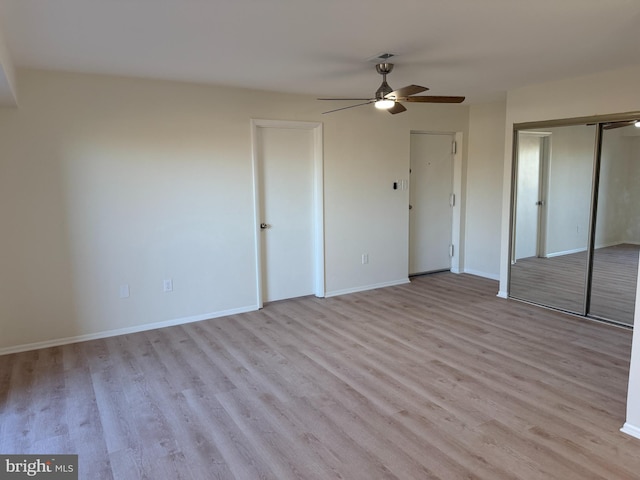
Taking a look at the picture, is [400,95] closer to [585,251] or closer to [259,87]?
[259,87]

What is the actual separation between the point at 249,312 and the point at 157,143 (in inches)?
80.9

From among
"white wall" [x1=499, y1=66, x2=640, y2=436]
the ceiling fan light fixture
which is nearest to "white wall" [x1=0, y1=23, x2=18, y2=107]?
the ceiling fan light fixture

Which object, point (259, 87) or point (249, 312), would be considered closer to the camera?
point (259, 87)

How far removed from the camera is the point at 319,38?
2.94m

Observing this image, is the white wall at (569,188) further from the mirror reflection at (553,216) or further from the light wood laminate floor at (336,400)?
the light wood laminate floor at (336,400)

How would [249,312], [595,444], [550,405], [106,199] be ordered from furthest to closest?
[249,312], [106,199], [550,405], [595,444]

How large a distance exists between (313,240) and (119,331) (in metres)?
2.39

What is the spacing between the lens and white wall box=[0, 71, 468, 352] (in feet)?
12.3

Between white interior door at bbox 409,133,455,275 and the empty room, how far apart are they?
1.6 inches

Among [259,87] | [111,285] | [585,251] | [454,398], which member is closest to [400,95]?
[259,87]

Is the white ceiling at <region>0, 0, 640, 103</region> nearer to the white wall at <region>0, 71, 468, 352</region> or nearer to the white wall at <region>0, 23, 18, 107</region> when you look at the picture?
the white wall at <region>0, 23, 18, 107</region>

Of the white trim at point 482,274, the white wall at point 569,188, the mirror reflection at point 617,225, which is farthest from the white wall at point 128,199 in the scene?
the mirror reflection at point 617,225

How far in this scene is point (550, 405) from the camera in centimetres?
281

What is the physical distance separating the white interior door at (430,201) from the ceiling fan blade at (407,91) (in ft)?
8.55
